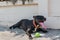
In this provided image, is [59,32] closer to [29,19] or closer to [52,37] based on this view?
[52,37]

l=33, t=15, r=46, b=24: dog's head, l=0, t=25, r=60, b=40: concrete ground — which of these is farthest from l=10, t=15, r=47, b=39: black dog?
l=0, t=25, r=60, b=40: concrete ground

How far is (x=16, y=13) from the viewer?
3484mm

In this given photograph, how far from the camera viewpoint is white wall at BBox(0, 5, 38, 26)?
346 centimetres

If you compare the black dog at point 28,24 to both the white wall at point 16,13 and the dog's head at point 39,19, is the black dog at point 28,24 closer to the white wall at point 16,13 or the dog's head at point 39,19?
the dog's head at point 39,19

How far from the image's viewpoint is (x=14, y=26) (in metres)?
3.34

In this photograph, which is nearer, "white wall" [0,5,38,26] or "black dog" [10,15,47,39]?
"black dog" [10,15,47,39]

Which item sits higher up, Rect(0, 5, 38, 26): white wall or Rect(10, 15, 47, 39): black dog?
Rect(0, 5, 38, 26): white wall

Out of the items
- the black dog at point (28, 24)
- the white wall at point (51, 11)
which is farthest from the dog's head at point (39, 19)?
the white wall at point (51, 11)

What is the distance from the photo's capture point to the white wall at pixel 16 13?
3.46 metres

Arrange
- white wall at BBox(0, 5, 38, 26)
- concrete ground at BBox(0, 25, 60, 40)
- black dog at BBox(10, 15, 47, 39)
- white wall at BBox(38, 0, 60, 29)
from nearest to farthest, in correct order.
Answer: concrete ground at BBox(0, 25, 60, 40)
black dog at BBox(10, 15, 47, 39)
white wall at BBox(38, 0, 60, 29)
white wall at BBox(0, 5, 38, 26)

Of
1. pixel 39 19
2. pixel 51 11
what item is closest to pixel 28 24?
pixel 39 19

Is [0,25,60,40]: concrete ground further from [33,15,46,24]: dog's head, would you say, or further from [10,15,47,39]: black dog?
[33,15,46,24]: dog's head

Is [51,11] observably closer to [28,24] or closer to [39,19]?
[39,19]

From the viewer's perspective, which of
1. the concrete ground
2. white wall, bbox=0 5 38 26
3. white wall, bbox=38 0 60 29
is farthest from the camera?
white wall, bbox=0 5 38 26
